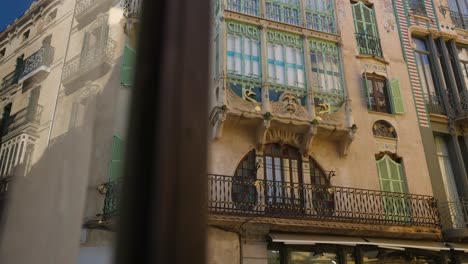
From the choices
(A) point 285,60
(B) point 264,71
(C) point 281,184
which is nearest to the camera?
(C) point 281,184

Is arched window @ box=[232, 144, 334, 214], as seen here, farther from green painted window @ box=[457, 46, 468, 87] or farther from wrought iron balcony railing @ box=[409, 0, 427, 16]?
wrought iron balcony railing @ box=[409, 0, 427, 16]

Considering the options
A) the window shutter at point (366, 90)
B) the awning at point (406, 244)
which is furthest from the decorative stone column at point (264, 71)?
the awning at point (406, 244)

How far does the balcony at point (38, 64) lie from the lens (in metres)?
2.89

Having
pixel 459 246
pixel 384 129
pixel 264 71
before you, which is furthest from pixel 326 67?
pixel 459 246

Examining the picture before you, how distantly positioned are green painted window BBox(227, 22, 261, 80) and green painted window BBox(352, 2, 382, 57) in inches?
160

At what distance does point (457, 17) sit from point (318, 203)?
9.73m

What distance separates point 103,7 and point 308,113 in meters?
10.2

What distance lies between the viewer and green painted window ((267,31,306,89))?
499 inches

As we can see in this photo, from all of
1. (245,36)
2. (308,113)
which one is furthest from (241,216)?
(245,36)

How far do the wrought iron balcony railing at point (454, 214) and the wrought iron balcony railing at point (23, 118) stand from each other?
488 inches

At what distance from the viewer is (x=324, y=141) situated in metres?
12.9

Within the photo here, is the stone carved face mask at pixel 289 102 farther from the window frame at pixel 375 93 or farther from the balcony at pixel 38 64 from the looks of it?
the balcony at pixel 38 64

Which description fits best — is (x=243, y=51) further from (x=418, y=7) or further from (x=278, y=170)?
(x=418, y=7)

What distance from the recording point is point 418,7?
1645 centimetres
